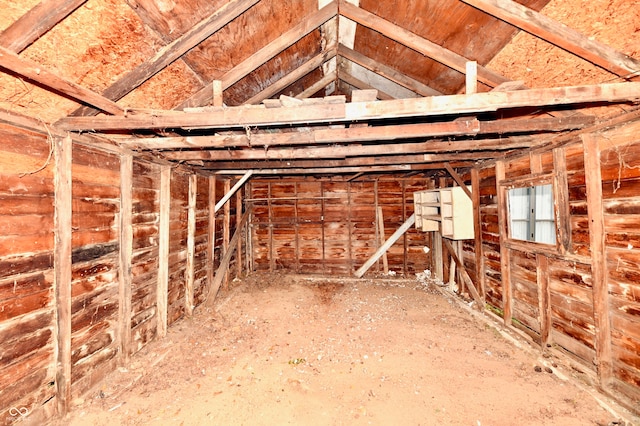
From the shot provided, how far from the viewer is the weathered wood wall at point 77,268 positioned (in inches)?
82.9

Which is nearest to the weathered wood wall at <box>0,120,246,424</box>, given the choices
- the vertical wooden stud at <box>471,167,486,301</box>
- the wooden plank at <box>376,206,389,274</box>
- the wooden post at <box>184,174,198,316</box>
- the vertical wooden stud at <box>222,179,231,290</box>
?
the wooden post at <box>184,174,198,316</box>

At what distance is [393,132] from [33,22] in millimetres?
2805

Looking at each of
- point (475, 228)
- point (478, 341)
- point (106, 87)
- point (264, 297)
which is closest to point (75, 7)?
point (106, 87)

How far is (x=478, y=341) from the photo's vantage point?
12.2 feet

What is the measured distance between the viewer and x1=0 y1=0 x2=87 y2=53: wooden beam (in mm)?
1576

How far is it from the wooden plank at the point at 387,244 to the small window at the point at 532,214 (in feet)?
8.88

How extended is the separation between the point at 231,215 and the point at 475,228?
18.3 ft

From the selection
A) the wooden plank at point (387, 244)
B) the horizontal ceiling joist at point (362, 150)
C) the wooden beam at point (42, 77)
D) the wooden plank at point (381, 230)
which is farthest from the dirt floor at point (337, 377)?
the wooden beam at point (42, 77)

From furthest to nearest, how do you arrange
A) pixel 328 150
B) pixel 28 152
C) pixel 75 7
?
pixel 328 150, pixel 28 152, pixel 75 7

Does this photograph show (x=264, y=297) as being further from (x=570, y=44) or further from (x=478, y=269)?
(x=570, y=44)

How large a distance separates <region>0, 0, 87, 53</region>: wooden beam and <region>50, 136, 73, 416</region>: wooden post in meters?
1.09

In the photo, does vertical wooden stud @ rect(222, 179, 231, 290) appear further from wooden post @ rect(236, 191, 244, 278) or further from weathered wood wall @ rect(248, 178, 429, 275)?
weathered wood wall @ rect(248, 178, 429, 275)

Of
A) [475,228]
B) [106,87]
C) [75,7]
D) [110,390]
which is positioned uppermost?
[75,7]

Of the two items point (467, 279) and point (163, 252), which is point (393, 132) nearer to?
point (163, 252)
